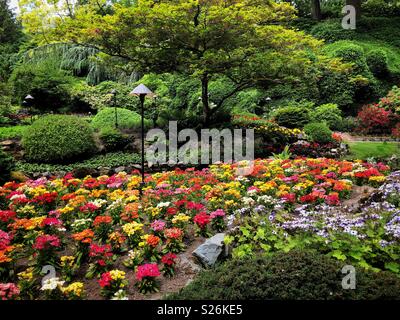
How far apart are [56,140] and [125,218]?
6.11 metres

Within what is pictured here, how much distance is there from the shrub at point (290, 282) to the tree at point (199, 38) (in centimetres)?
740

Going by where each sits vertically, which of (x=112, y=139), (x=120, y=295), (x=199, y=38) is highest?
(x=199, y=38)

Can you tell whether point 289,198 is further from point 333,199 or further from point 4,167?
point 4,167

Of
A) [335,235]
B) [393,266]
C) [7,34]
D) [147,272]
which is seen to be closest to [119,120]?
[147,272]

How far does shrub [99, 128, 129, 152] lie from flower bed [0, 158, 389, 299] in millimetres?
3764

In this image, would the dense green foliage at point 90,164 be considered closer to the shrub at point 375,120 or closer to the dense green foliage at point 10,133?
the dense green foliage at point 10,133

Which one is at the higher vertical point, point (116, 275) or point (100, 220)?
point (100, 220)

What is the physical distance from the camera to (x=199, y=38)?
404 inches

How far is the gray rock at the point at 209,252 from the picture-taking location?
4466mm

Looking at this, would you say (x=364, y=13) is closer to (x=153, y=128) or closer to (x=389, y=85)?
(x=389, y=85)

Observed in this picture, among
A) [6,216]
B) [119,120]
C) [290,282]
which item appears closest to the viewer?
[290,282]

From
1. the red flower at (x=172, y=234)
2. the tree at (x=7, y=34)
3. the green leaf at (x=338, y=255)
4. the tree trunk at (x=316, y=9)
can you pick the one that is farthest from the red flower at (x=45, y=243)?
the tree at (x=7, y=34)

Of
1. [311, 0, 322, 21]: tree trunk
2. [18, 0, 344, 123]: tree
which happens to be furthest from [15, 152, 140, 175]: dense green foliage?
[311, 0, 322, 21]: tree trunk
